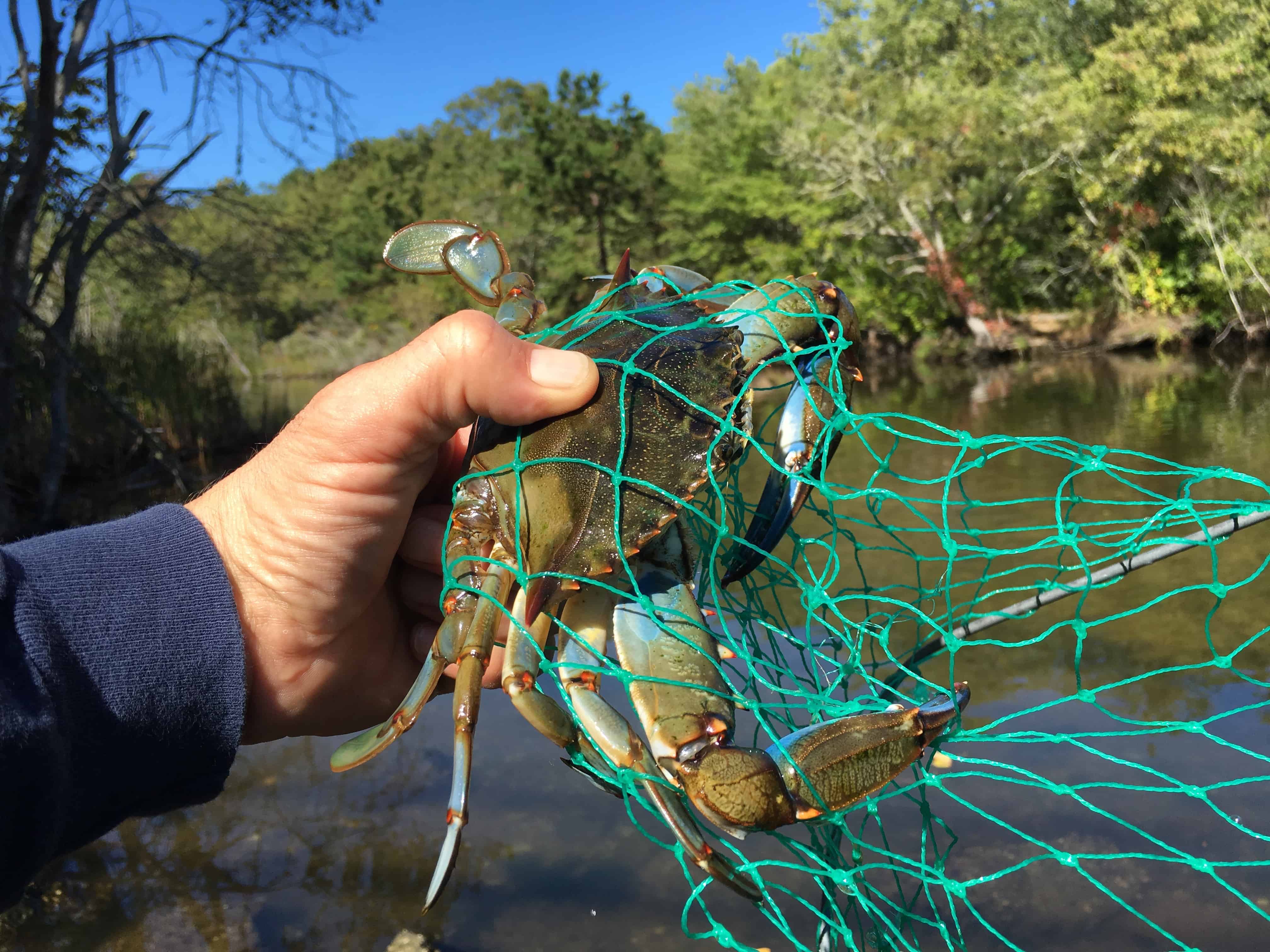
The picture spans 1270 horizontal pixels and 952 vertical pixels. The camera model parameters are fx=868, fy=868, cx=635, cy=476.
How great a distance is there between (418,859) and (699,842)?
2.18 metres

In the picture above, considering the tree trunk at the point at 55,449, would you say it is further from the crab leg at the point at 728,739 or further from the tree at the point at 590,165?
the tree at the point at 590,165

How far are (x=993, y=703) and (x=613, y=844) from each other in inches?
85.5

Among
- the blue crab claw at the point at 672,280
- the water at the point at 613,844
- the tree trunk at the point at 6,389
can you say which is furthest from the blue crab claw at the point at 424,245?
the tree trunk at the point at 6,389

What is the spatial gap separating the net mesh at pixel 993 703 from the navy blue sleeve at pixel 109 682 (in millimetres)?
782

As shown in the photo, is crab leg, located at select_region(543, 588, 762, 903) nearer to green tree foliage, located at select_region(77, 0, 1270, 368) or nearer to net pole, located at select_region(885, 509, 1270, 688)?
net pole, located at select_region(885, 509, 1270, 688)

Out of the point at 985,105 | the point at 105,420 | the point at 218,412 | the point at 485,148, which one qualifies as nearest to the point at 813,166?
the point at 985,105

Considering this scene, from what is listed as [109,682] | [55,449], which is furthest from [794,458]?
[55,449]

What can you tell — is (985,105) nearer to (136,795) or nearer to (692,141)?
(692,141)

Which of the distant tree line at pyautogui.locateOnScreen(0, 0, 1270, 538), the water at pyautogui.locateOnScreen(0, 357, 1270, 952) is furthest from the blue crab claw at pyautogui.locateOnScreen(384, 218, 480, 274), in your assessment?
the distant tree line at pyautogui.locateOnScreen(0, 0, 1270, 538)

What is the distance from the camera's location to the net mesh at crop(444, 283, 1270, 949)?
76.9 inches

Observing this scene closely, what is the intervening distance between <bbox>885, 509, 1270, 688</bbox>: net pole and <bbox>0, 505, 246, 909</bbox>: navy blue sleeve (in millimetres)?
1561

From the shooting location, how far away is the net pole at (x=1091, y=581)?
6.06 ft

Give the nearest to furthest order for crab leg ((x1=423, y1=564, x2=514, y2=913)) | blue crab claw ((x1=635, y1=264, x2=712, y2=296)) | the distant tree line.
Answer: crab leg ((x1=423, y1=564, x2=514, y2=913)), blue crab claw ((x1=635, y1=264, x2=712, y2=296)), the distant tree line

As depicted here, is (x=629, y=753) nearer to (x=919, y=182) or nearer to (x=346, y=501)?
(x=346, y=501)
